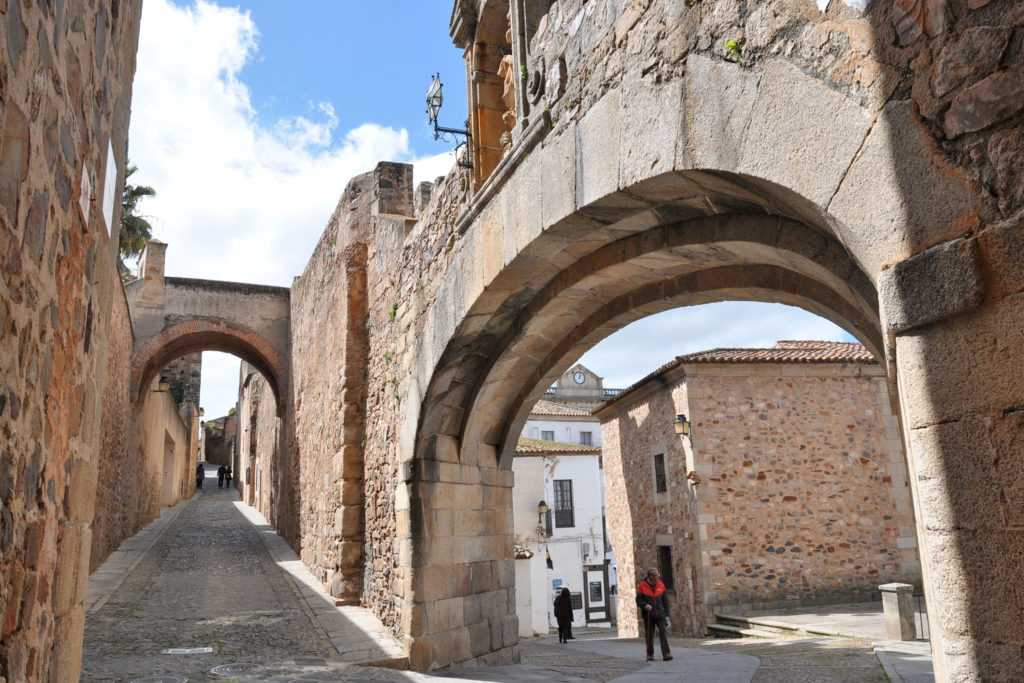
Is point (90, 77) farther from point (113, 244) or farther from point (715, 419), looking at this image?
point (715, 419)

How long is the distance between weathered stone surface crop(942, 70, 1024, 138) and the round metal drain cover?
20.0ft

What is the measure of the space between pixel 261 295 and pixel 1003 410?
15947 millimetres

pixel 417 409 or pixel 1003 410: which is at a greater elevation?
pixel 417 409

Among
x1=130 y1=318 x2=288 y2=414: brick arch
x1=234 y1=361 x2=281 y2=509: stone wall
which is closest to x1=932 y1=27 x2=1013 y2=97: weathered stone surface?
x1=130 y1=318 x2=288 y2=414: brick arch

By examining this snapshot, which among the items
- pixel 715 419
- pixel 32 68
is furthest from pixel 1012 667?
pixel 715 419

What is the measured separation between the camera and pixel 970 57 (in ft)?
7.34

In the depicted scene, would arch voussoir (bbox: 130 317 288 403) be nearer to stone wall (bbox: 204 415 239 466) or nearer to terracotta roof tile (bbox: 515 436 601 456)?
terracotta roof tile (bbox: 515 436 601 456)

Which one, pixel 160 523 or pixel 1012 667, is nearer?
pixel 1012 667

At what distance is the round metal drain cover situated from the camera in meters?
6.07

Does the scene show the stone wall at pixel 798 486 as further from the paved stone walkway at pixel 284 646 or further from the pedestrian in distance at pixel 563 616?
the pedestrian in distance at pixel 563 616

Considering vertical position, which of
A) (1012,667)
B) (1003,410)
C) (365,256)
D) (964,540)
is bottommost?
A: (1012,667)

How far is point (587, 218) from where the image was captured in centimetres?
450

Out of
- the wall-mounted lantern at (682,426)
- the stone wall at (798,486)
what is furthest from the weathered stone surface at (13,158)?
the stone wall at (798,486)

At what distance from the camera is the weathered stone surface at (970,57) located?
2184 millimetres
